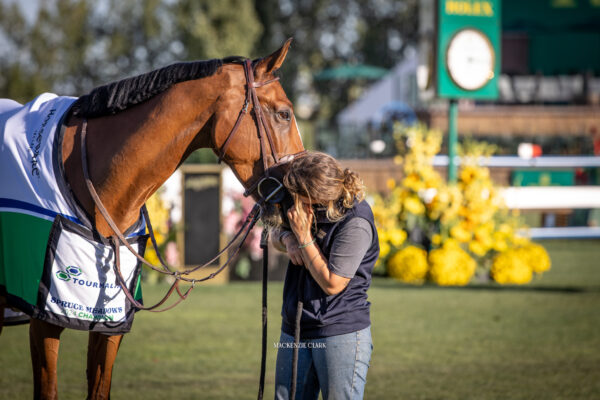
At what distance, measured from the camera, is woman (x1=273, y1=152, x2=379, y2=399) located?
270 centimetres

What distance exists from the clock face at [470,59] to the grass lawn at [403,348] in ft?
10.5

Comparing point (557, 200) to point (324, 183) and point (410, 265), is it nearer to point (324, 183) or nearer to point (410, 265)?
point (410, 265)

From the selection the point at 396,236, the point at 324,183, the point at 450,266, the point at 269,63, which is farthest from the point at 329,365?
the point at 396,236

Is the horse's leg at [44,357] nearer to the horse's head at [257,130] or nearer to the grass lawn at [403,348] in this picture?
the horse's head at [257,130]

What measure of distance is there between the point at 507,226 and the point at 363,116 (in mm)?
17950

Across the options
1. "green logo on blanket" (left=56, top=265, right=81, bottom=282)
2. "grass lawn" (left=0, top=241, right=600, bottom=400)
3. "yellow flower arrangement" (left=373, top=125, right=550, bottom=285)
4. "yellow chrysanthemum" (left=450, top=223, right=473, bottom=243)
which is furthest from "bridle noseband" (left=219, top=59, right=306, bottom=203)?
"yellow chrysanthemum" (left=450, top=223, right=473, bottom=243)

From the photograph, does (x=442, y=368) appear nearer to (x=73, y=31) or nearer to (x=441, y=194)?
(x=441, y=194)

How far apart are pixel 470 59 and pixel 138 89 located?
7.80 m

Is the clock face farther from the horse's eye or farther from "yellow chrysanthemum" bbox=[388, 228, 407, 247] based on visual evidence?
the horse's eye

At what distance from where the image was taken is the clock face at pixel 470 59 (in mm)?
9633

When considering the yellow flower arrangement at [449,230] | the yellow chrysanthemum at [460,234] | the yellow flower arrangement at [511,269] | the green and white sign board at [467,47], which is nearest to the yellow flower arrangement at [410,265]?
the yellow flower arrangement at [449,230]

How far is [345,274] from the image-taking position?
8.89 ft

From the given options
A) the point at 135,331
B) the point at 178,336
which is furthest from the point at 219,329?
the point at 135,331

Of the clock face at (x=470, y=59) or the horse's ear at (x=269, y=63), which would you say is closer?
the horse's ear at (x=269, y=63)
